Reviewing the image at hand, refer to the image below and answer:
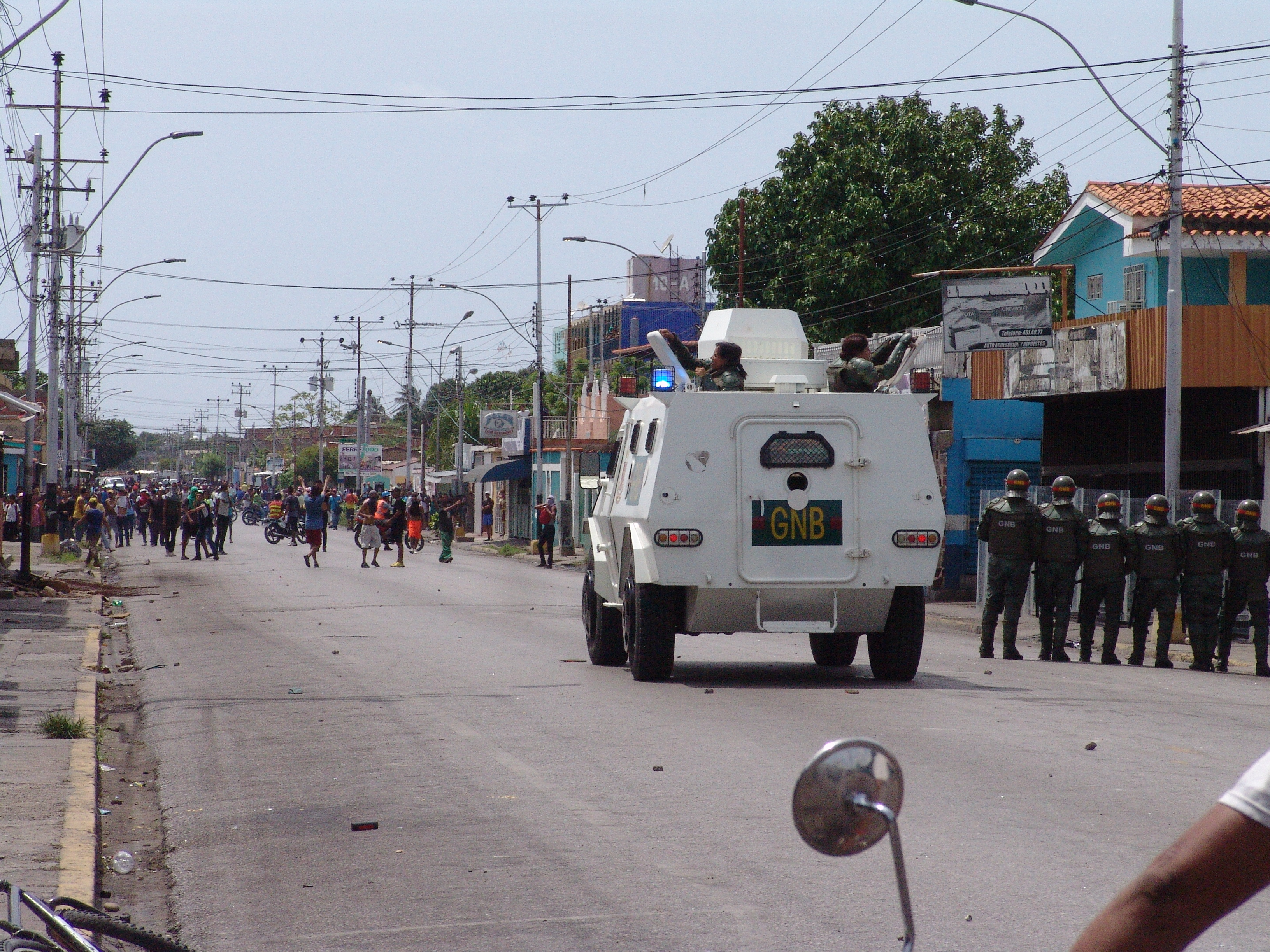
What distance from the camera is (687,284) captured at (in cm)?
8675

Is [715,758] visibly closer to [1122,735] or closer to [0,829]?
[1122,735]

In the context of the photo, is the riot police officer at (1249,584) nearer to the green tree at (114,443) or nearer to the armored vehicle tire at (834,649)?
the armored vehicle tire at (834,649)

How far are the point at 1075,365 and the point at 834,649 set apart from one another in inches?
464

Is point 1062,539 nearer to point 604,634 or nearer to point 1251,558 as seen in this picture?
point 1251,558

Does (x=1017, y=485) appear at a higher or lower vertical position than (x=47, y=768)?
higher

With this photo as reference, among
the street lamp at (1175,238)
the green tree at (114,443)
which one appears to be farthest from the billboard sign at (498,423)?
the green tree at (114,443)

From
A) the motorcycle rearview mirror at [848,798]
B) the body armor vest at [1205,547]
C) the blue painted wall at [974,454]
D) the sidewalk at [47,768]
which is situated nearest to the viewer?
the motorcycle rearview mirror at [848,798]

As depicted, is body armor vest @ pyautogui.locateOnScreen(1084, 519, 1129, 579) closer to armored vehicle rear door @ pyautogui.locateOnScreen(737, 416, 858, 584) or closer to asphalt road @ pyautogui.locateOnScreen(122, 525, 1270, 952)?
asphalt road @ pyautogui.locateOnScreen(122, 525, 1270, 952)

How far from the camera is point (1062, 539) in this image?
647 inches

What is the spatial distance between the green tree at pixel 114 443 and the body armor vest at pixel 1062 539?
510ft

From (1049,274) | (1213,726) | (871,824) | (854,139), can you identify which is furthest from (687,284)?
(871,824)

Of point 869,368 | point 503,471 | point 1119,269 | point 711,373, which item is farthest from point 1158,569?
point 503,471

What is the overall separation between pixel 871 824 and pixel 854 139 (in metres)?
38.0

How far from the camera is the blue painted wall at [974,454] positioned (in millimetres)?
28953
